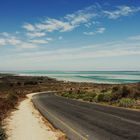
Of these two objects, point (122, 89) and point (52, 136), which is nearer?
point (52, 136)

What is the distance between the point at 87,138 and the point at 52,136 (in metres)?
2.17

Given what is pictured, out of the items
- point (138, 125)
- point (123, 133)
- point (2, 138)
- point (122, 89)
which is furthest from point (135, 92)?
point (2, 138)

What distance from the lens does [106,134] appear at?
49.7 feet

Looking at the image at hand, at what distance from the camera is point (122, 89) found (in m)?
42.9

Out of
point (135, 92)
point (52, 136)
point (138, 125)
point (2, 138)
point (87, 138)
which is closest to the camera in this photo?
point (2, 138)

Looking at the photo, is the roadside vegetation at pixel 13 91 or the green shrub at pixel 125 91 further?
the green shrub at pixel 125 91

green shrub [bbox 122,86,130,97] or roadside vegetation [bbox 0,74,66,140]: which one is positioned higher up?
green shrub [bbox 122,86,130,97]

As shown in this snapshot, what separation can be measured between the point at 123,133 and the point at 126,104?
61.4ft

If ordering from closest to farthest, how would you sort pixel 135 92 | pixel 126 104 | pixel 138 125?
pixel 138 125
pixel 126 104
pixel 135 92

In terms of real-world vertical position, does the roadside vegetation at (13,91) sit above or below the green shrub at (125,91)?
below

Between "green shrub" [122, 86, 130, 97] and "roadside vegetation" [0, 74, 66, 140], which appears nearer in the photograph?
"roadside vegetation" [0, 74, 66, 140]

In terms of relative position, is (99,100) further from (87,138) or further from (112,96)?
(87,138)

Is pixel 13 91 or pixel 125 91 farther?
pixel 13 91

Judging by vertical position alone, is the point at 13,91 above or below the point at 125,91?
below
